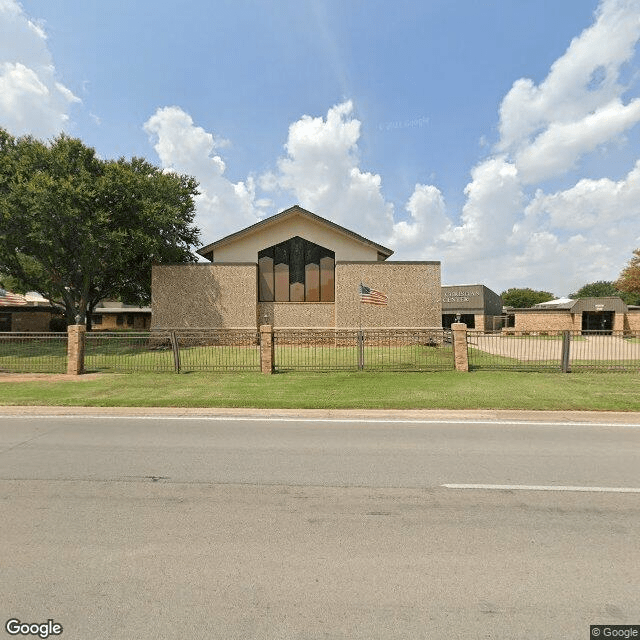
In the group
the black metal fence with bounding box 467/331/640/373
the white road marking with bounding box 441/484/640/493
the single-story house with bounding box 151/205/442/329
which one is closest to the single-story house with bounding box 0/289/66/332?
the single-story house with bounding box 151/205/442/329

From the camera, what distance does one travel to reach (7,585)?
102 inches

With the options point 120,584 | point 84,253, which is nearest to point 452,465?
point 120,584

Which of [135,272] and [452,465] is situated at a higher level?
[135,272]

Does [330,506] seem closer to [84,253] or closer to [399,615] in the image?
[399,615]

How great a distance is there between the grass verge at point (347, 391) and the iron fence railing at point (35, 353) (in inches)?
78.0

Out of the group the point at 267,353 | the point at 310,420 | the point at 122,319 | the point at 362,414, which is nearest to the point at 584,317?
the point at 267,353

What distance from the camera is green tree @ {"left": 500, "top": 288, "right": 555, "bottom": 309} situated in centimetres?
9231

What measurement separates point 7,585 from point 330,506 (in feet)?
8.46

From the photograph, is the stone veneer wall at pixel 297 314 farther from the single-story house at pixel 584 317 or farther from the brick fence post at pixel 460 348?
the single-story house at pixel 584 317

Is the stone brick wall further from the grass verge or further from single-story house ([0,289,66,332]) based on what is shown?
the grass verge

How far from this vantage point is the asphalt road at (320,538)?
2.33m

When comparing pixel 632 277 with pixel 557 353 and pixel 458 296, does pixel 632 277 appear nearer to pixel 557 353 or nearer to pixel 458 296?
pixel 458 296

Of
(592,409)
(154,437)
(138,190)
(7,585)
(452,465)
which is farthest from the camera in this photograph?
(138,190)

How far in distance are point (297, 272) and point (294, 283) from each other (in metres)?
0.76
